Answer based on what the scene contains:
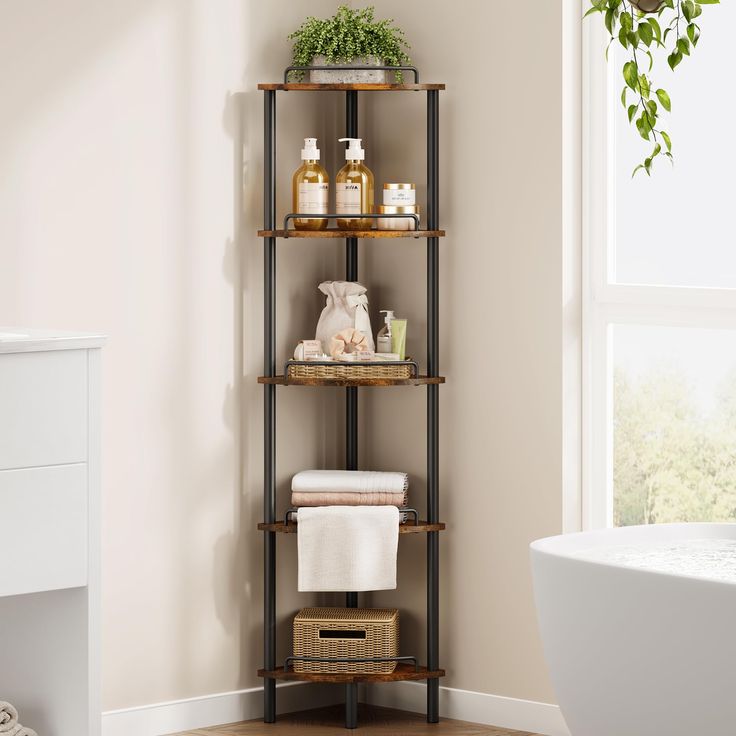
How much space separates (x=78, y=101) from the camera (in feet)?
11.3

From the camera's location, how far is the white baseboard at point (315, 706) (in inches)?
141

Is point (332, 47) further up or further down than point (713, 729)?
further up

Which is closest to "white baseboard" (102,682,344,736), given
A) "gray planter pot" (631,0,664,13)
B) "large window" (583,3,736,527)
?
"large window" (583,3,736,527)

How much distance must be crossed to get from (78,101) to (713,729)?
2.09 meters

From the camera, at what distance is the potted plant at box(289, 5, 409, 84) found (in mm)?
3652

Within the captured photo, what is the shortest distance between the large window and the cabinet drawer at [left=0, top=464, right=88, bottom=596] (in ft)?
4.53

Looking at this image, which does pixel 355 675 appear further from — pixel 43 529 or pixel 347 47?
pixel 347 47

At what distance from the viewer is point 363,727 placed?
372cm

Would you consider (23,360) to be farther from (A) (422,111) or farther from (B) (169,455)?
(A) (422,111)

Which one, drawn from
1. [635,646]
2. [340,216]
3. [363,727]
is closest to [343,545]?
[363,727]

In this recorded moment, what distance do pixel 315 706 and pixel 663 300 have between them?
59.1 inches

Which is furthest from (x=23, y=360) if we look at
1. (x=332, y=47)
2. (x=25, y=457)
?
(x=332, y=47)

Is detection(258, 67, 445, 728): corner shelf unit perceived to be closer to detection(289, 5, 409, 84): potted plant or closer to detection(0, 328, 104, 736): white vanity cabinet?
detection(289, 5, 409, 84): potted plant

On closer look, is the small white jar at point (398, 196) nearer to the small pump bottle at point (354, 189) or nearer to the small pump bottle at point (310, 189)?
the small pump bottle at point (354, 189)
